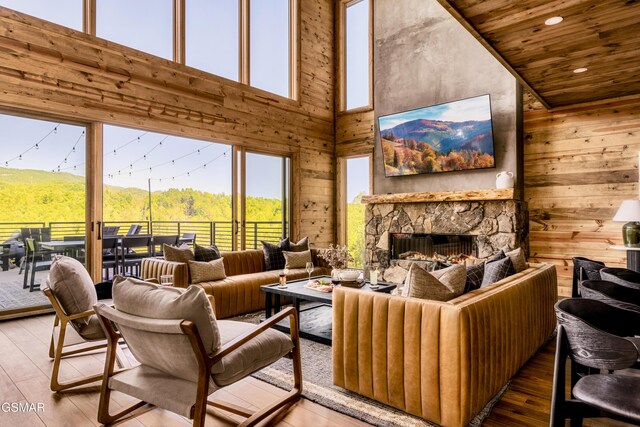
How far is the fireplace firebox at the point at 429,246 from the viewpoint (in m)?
5.72

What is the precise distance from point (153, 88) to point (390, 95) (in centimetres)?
362

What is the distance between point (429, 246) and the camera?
19.9 feet

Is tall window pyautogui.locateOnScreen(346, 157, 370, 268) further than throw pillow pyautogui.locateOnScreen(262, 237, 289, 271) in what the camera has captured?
Yes

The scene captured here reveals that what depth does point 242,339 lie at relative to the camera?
1.90m

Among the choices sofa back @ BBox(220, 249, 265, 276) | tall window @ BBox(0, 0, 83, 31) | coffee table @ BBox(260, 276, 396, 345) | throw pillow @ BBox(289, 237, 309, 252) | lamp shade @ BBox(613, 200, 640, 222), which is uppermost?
tall window @ BBox(0, 0, 83, 31)

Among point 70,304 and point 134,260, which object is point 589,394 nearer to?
point 70,304

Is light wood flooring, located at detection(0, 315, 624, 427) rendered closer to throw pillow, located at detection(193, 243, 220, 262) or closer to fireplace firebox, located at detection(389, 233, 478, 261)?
throw pillow, located at detection(193, 243, 220, 262)

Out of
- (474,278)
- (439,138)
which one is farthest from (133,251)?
(439,138)

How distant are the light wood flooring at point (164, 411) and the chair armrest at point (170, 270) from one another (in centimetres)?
114

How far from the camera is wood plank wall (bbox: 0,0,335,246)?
170 inches

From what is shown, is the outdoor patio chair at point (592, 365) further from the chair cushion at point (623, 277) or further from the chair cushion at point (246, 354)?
the chair cushion at point (246, 354)

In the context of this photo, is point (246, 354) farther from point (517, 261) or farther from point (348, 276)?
point (517, 261)

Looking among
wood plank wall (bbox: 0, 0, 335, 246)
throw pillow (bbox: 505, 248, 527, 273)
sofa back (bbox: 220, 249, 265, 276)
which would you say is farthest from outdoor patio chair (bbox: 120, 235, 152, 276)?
throw pillow (bbox: 505, 248, 527, 273)

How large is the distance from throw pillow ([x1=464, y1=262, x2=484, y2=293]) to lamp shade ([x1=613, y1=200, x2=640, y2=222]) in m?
2.39
